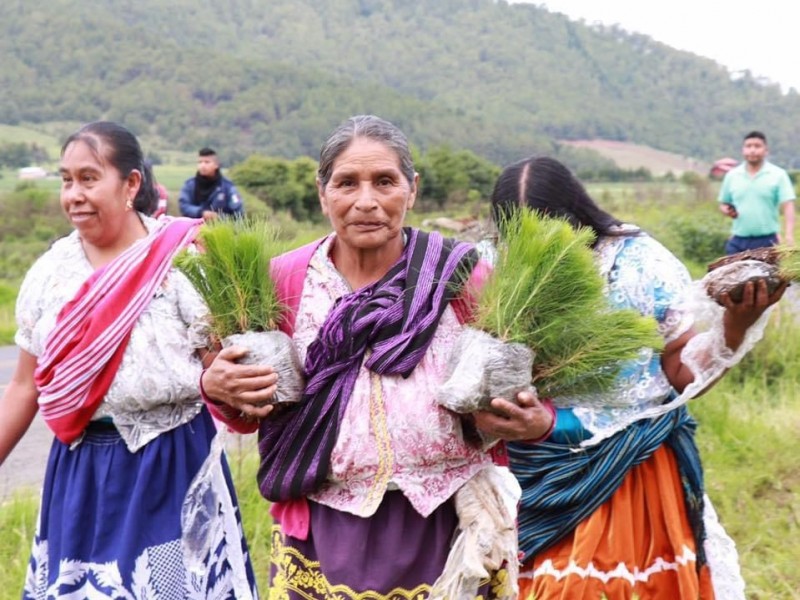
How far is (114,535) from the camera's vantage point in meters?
3.04

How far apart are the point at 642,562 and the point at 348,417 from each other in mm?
1258

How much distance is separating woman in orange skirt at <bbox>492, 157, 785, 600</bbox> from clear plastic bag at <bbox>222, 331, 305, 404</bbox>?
975 millimetres

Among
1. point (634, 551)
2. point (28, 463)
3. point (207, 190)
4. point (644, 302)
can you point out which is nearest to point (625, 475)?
point (634, 551)

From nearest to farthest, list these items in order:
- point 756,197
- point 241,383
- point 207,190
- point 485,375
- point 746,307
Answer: point 485,375 < point 241,383 < point 746,307 < point 756,197 < point 207,190

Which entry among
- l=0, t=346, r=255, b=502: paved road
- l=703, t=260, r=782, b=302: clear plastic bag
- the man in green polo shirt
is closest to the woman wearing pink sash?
l=703, t=260, r=782, b=302: clear plastic bag

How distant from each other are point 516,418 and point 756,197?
6.81 m

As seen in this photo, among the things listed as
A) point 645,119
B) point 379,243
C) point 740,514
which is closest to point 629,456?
point 379,243

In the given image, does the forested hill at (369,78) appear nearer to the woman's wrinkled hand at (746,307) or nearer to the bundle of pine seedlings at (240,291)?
the woman's wrinkled hand at (746,307)

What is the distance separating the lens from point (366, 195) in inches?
89.4

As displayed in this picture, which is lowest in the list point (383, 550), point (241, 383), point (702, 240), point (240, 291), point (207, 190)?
point (702, 240)

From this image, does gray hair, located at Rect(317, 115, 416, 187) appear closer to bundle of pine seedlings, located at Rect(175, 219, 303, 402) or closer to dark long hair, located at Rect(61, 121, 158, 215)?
bundle of pine seedlings, located at Rect(175, 219, 303, 402)

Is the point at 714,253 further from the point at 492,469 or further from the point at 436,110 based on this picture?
the point at 436,110

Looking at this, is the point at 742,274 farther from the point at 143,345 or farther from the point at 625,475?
the point at 143,345

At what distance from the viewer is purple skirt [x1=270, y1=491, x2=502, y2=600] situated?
7.48ft
